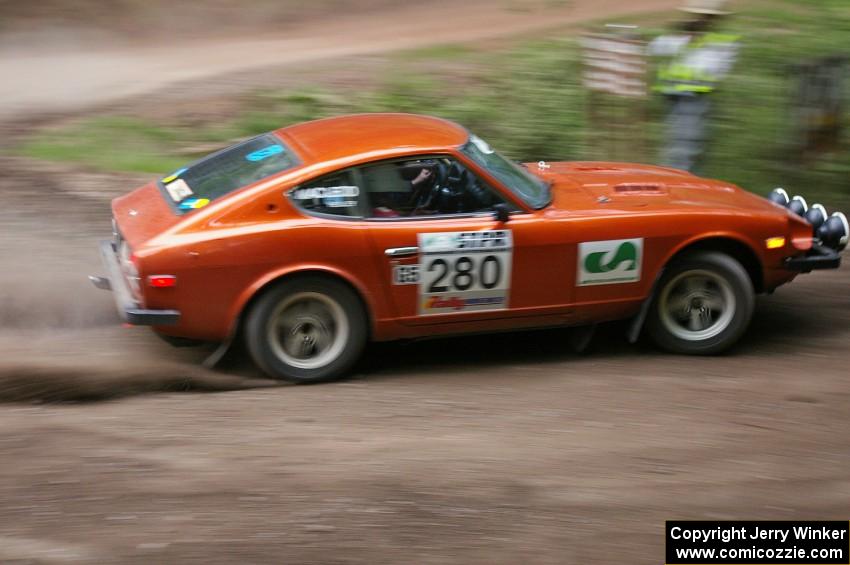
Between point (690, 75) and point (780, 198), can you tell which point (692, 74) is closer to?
point (690, 75)

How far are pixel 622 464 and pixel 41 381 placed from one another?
10.5 feet

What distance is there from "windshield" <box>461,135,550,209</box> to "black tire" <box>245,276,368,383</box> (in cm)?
114

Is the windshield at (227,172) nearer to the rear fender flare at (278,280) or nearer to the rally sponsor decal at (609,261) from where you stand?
the rear fender flare at (278,280)

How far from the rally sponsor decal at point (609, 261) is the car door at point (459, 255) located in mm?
117

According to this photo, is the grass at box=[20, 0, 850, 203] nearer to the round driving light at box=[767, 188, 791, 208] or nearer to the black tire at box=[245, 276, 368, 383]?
the round driving light at box=[767, 188, 791, 208]

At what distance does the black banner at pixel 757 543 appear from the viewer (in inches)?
166

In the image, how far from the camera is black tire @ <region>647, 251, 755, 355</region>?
6.36 metres

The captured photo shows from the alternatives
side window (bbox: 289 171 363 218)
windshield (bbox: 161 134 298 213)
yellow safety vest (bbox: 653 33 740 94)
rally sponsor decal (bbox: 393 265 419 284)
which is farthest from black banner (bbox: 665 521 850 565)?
yellow safety vest (bbox: 653 33 740 94)

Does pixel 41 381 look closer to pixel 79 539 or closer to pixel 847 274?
pixel 79 539

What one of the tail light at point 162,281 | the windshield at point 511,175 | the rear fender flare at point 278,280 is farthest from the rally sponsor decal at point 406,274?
the tail light at point 162,281

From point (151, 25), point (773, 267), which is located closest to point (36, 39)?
point (151, 25)

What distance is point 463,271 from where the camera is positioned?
6020 mm

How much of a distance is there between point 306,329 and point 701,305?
2.46 meters

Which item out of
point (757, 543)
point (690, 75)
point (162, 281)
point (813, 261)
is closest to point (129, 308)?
point (162, 281)
